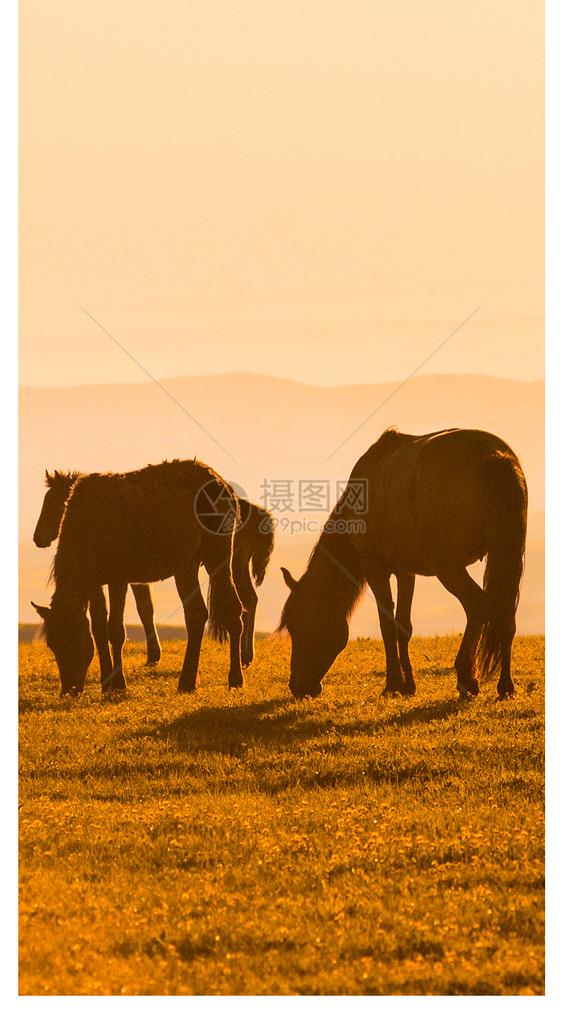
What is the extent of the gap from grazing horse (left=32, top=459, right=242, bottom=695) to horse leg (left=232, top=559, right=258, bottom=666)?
2160 millimetres

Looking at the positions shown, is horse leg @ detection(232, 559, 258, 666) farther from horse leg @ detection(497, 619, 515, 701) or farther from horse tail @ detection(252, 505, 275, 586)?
horse leg @ detection(497, 619, 515, 701)

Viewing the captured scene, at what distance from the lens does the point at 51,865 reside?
333 inches

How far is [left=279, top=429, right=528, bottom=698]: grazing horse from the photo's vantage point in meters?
12.4

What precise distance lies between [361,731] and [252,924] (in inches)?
194

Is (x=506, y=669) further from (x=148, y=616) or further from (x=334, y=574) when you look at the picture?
(x=148, y=616)

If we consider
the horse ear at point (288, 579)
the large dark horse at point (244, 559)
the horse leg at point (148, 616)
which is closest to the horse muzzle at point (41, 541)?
the large dark horse at point (244, 559)

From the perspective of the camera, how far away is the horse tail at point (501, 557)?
1217 centimetres

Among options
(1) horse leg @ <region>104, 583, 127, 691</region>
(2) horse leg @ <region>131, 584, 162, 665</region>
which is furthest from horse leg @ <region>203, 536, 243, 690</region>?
(2) horse leg @ <region>131, 584, 162, 665</region>

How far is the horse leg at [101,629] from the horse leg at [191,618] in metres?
1.20

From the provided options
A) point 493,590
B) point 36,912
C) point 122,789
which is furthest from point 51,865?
point 493,590

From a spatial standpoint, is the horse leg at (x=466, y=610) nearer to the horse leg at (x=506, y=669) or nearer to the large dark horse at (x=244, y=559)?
the horse leg at (x=506, y=669)

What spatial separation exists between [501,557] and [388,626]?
102 inches

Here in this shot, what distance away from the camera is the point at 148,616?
18.1 m

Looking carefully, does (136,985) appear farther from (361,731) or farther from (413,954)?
(361,731)
